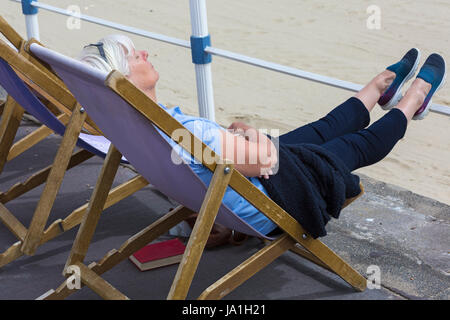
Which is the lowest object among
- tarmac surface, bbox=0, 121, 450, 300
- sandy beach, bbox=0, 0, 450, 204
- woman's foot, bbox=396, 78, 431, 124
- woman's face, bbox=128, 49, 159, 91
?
sandy beach, bbox=0, 0, 450, 204

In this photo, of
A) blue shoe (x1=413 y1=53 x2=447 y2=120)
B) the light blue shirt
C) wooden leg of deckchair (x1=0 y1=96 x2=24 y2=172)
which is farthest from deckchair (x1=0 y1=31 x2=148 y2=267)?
blue shoe (x1=413 y1=53 x2=447 y2=120)

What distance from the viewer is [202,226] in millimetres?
1850

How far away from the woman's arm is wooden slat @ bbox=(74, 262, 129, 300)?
54 centimetres

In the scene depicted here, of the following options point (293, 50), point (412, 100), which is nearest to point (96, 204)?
point (412, 100)

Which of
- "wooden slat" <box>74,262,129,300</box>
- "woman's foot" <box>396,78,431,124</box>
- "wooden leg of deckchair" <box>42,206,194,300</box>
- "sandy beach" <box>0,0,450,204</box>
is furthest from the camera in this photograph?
"sandy beach" <box>0,0,450,204</box>

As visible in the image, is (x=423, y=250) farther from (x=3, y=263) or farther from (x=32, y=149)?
(x=32, y=149)

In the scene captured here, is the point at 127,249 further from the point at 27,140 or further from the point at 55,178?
the point at 27,140

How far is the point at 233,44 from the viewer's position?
8.59m

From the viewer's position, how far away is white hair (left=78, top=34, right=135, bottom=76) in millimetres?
2141

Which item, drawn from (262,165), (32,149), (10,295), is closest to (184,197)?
(262,165)

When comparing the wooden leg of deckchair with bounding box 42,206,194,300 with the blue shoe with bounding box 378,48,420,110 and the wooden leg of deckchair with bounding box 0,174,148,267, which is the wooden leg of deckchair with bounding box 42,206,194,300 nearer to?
the wooden leg of deckchair with bounding box 0,174,148,267

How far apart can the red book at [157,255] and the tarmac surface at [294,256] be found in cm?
3

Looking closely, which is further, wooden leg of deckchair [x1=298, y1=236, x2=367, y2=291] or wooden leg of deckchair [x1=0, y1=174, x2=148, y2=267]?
wooden leg of deckchair [x1=0, y1=174, x2=148, y2=267]

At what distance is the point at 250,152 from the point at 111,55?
548mm
